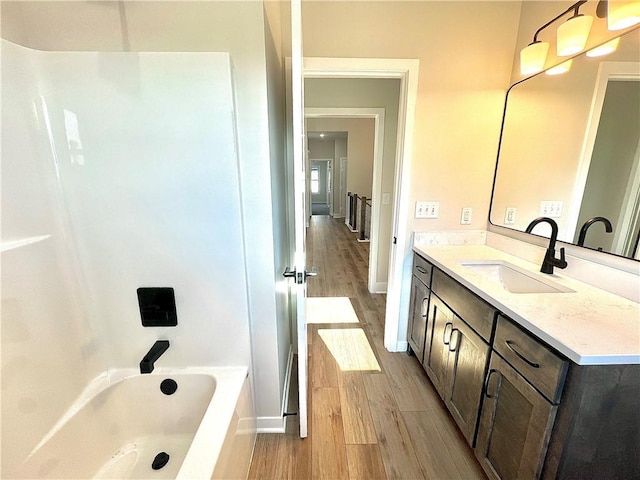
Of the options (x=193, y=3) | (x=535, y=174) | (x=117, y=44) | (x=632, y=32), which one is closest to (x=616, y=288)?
(x=535, y=174)

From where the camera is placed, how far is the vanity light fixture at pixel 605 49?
121cm

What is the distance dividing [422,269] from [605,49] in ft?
4.65

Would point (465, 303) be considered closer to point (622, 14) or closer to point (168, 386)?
point (622, 14)

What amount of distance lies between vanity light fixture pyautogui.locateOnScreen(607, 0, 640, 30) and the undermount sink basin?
116 cm

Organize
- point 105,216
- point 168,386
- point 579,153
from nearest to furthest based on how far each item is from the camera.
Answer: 1. point 105,216
2. point 168,386
3. point 579,153

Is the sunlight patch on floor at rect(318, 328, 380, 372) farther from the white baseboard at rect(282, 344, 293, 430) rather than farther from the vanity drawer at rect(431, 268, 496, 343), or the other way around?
the vanity drawer at rect(431, 268, 496, 343)

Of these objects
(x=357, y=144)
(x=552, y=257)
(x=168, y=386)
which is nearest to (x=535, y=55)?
(x=552, y=257)

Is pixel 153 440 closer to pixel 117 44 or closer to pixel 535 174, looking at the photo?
pixel 117 44

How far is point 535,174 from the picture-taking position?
169cm

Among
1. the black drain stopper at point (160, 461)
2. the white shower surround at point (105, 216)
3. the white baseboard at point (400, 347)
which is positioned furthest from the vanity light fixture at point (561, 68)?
the black drain stopper at point (160, 461)

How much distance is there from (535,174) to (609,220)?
1.79 ft

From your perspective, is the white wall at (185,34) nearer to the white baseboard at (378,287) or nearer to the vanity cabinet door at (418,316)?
the vanity cabinet door at (418,316)

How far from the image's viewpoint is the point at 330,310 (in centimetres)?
295

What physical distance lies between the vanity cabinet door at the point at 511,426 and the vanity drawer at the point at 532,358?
3 centimetres
